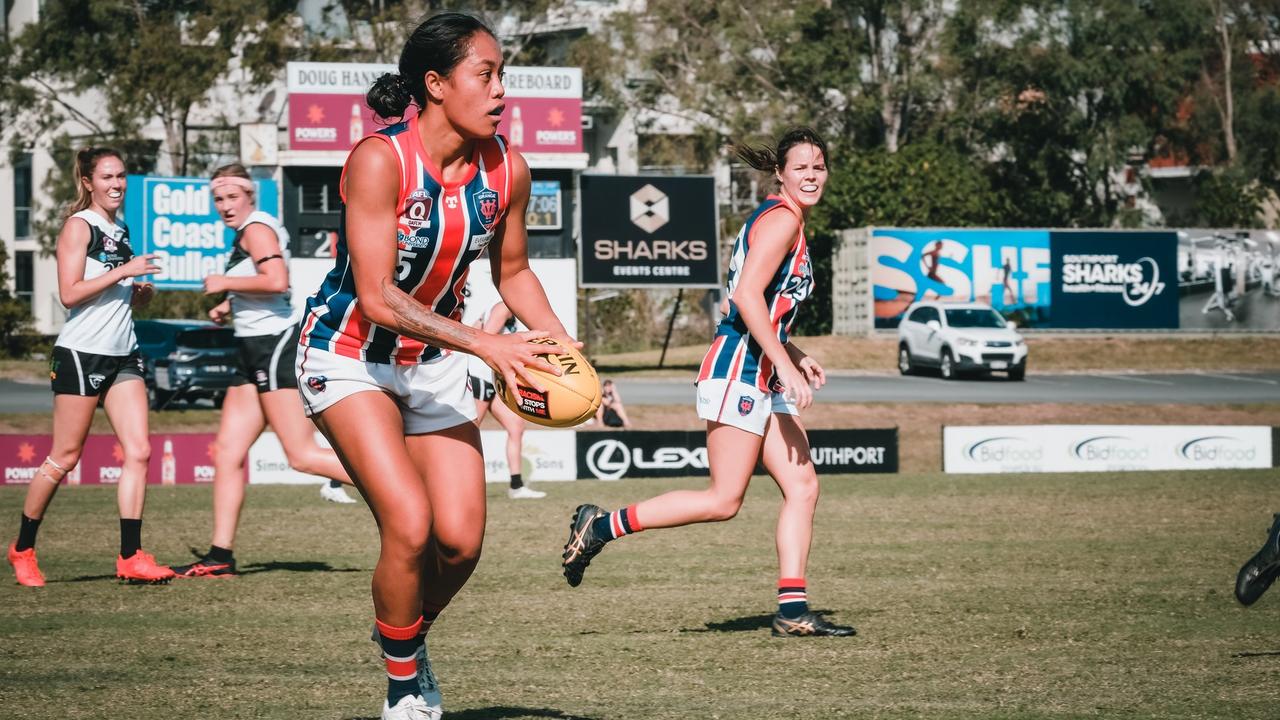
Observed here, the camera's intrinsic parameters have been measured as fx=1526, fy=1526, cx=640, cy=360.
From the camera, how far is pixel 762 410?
7168mm

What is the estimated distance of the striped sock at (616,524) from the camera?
717 cm

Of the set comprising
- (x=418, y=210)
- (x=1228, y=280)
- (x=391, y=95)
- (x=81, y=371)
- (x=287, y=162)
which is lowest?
(x=81, y=371)

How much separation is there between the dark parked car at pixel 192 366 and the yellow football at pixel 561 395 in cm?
2511

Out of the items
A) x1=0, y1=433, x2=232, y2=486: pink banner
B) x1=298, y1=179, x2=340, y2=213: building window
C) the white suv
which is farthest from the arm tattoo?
the white suv

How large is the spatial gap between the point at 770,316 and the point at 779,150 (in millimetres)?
849

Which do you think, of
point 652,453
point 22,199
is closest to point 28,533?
point 652,453

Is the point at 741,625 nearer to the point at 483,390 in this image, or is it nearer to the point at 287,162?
the point at 483,390

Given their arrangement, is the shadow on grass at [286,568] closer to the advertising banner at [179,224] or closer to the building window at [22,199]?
the advertising banner at [179,224]

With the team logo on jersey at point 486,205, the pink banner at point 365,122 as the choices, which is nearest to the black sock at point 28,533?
the team logo on jersey at point 486,205

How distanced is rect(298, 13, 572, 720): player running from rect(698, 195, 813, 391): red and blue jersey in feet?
6.95

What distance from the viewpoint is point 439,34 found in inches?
195

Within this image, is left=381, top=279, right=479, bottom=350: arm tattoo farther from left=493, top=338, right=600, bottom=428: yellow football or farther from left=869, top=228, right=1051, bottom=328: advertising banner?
left=869, top=228, right=1051, bottom=328: advertising banner

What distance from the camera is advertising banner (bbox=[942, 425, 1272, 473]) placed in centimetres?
1955

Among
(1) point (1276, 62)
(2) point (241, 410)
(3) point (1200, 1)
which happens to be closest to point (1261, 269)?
(3) point (1200, 1)
